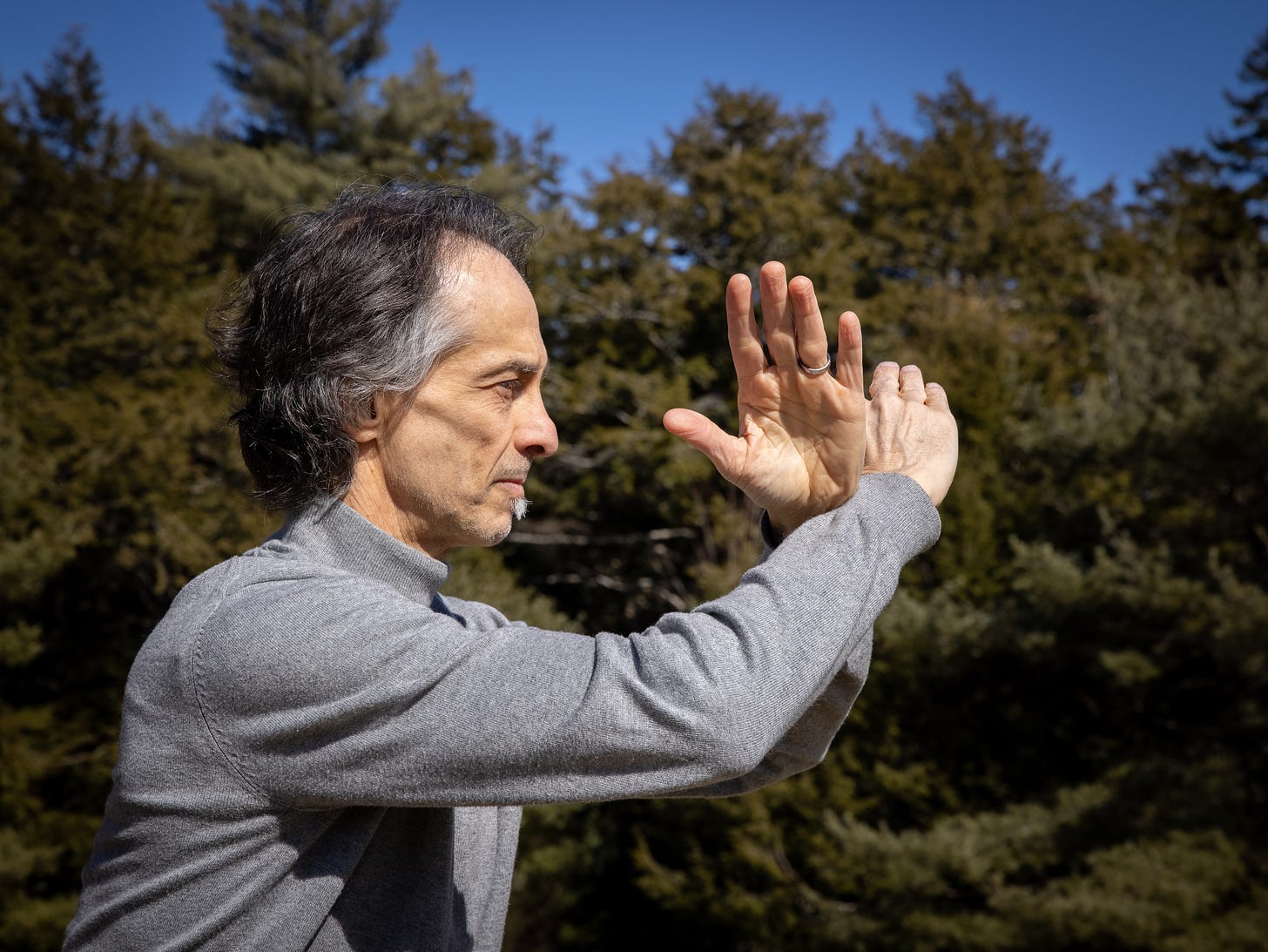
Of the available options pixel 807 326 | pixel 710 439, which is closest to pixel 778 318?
pixel 807 326

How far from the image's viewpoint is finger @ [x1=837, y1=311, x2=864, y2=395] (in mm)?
1081

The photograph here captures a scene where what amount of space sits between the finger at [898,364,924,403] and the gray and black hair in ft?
1.68

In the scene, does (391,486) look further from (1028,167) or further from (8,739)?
(1028,167)

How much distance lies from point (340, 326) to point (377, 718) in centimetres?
47

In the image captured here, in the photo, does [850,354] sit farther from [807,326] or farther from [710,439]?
[710,439]

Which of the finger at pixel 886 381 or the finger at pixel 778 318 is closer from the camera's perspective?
the finger at pixel 778 318

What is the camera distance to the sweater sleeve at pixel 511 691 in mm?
889

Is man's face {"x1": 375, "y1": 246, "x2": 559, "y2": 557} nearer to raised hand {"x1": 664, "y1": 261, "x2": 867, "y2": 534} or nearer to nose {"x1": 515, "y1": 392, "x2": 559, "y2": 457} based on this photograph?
nose {"x1": 515, "y1": 392, "x2": 559, "y2": 457}

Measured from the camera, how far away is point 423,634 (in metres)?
0.94

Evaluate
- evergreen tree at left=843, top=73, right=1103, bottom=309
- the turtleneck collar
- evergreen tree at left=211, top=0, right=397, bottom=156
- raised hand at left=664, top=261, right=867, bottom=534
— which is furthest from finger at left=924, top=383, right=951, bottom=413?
evergreen tree at left=211, top=0, right=397, bottom=156

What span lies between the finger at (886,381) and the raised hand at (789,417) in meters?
0.12

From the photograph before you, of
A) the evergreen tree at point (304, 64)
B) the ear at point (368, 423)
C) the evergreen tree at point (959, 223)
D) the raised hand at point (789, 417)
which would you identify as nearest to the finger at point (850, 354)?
the raised hand at point (789, 417)

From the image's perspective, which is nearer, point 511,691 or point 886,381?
point 511,691

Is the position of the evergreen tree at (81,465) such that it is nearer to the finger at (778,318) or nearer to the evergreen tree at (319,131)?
the evergreen tree at (319,131)
